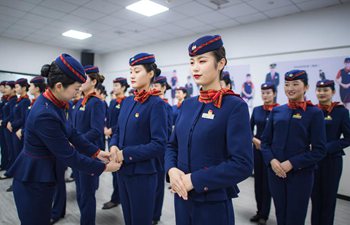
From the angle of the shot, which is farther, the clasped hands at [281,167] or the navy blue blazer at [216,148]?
the clasped hands at [281,167]

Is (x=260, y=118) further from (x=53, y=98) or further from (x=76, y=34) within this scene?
(x=76, y=34)

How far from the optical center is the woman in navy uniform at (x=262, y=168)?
327 cm

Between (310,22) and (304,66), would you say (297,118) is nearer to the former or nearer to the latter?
(304,66)

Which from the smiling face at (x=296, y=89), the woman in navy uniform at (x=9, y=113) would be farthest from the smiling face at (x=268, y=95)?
the woman in navy uniform at (x=9, y=113)

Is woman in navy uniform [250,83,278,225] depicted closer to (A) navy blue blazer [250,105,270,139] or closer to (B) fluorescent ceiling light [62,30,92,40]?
(A) navy blue blazer [250,105,270,139]

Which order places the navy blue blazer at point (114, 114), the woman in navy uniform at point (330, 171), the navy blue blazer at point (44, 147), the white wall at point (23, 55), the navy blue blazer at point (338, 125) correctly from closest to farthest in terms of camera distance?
the navy blue blazer at point (44, 147)
the woman in navy uniform at point (330, 171)
the navy blue blazer at point (338, 125)
the navy blue blazer at point (114, 114)
the white wall at point (23, 55)

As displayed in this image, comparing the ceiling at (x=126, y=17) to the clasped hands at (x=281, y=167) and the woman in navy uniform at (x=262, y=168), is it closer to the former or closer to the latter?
the woman in navy uniform at (x=262, y=168)

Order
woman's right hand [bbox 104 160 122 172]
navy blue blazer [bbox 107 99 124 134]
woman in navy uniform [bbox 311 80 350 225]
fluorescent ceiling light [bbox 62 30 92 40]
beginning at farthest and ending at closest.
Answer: fluorescent ceiling light [bbox 62 30 92 40], navy blue blazer [bbox 107 99 124 134], woman in navy uniform [bbox 311 80 350 225], woman's right hand [bbox 104 160 122 172]

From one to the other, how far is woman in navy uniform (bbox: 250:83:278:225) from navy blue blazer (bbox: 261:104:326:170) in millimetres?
857

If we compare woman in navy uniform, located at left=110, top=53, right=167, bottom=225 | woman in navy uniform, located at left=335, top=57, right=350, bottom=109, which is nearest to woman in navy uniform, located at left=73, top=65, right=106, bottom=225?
woman in navy uniform, located at left=110, top=53, right=167, bottom=225

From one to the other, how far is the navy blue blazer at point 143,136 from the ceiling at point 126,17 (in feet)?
11.5

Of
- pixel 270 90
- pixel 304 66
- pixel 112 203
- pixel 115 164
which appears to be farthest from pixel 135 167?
pixel 304 66

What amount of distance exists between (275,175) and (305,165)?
30 cm

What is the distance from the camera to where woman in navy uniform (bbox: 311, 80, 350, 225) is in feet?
9.00
